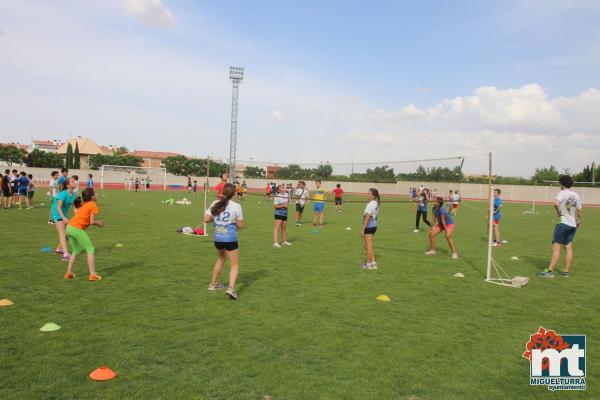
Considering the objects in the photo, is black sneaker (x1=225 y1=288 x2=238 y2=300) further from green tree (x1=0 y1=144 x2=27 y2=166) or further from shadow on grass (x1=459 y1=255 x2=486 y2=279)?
green tree (x1=0 y1=144 x2=27 y2=166)

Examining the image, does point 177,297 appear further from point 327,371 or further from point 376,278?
point 376,278

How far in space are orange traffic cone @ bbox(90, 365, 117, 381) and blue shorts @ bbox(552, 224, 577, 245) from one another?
973cm

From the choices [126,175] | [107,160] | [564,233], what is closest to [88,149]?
[107,160]

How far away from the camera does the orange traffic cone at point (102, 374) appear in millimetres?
4457

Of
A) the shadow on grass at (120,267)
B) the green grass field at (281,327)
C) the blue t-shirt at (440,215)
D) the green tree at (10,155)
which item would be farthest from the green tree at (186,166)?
the green grass field at (281,327)

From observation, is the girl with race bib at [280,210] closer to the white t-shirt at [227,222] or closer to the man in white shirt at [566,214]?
the white t-shirt at [227,222]

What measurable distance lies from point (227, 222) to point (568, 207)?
25.9ft

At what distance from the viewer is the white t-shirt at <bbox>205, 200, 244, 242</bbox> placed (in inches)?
292

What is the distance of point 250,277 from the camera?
9281mm

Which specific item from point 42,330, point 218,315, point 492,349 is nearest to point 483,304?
point 492,349

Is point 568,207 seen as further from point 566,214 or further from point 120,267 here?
point 120,267

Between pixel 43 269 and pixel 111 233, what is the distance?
605cm

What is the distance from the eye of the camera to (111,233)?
49.8 feet

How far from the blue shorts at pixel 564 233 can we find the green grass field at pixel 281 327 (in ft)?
3.08
